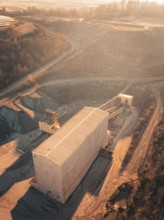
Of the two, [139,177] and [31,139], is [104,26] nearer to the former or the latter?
[31,139]

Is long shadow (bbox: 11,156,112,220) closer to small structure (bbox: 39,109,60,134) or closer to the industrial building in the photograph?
small structure (bbox: 39,109,60,134)

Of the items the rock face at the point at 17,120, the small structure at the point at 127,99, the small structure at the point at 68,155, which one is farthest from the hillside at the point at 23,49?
the small structure at the point at 68,155

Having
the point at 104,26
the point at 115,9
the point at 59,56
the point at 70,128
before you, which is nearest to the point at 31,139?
the point at 70,128

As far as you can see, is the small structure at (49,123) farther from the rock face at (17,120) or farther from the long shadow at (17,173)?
the rock face at (17,120)

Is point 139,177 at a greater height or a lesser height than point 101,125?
lesser

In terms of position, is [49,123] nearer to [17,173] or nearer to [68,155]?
[17,173]
